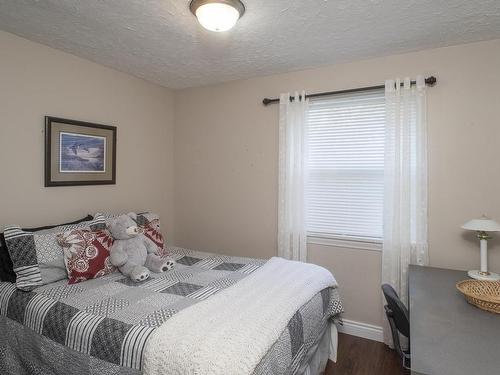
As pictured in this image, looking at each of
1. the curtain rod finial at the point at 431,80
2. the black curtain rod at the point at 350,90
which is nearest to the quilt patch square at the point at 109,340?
the black curtain rod at the point at 350,90

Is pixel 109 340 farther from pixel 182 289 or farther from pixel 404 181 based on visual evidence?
pixel 404 181

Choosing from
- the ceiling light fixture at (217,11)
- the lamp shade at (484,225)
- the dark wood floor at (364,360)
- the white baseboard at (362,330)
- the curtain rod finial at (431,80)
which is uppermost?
the ceiling light fixture at (217,11)

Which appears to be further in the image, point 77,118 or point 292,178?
point 292,178

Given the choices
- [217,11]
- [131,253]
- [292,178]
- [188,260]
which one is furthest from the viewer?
[292,178]

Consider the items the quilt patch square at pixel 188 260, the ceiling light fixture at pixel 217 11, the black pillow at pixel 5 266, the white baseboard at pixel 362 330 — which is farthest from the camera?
the white baseboard at pixel 362 330

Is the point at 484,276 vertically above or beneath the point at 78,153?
beneath

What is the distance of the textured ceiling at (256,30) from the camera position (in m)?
1.80

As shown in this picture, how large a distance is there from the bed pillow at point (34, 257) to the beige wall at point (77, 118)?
0.40 metres

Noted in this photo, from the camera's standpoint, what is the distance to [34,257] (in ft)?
6.23

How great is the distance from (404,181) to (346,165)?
0.50 m

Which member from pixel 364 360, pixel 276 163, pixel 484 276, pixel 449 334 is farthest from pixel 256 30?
pixel 364 360

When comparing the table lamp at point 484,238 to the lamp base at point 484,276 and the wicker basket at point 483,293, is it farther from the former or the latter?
the wicker basket at point 483,293

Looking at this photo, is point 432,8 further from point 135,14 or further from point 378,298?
point 378,298

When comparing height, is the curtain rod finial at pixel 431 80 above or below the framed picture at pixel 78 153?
above
